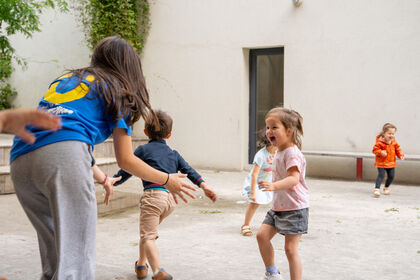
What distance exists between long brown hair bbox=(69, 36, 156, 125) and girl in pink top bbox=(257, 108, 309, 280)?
3.97ft

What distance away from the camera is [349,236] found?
552 cm

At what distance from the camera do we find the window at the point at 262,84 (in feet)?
37.2

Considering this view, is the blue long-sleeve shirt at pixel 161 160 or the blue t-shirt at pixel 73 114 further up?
the blue t-shirt at pixel 73 114

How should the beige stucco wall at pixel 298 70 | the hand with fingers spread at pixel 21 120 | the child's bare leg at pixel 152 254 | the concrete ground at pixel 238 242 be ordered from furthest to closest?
the beige stucco wall at pixel 298 70
the concrete ground at pixel 238 242
the child's bare leg at pixel 152 254
the hand with fingers spread at pixel 21 120

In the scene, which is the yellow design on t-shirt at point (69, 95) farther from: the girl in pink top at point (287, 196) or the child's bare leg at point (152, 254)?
the child's bare leg at point (152, 254)

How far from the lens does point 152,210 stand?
3.94m

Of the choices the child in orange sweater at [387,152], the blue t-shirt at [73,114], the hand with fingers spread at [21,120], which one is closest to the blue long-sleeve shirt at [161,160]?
the blue t-shirt at [73,114]

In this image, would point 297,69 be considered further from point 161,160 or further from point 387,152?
point 161,160

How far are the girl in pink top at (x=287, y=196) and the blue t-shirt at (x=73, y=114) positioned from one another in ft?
4.59

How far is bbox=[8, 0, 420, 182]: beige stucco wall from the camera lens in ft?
32.0

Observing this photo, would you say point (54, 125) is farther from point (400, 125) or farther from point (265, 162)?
point (400, 125)

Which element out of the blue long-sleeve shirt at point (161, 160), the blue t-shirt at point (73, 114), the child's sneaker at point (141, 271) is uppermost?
the blue t-shirt at point (73, 114)

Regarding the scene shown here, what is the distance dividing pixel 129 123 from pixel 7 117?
1.36 metres

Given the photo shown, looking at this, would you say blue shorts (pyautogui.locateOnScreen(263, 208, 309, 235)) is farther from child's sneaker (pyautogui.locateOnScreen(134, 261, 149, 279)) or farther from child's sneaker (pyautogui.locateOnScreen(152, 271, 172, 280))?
child's sneaker (pyautogui.locateOnScreen(134, 261, 149, 279))
